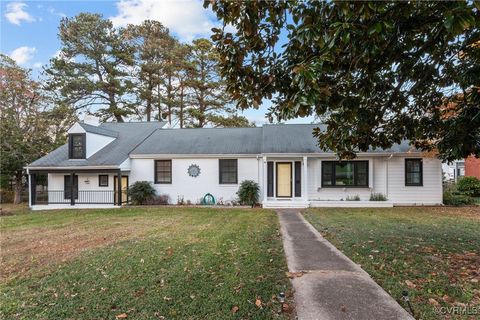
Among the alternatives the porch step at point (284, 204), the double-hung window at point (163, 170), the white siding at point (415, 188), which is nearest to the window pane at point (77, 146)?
the double-hung window at point (163, 170)

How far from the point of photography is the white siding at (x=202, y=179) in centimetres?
1494

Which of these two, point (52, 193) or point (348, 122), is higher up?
point (348, 122)

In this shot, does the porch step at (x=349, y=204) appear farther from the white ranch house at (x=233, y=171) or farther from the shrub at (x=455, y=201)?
the shrub at (x=455, y=201)

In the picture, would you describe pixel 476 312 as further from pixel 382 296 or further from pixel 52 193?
pixel 52 193

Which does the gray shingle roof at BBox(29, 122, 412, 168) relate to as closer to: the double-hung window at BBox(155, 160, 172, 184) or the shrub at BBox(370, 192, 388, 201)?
the double-hung window at BBox(155, 160, 172, 184)

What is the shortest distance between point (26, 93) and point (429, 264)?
2440 centimetres

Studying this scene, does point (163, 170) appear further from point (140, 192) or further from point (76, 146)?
point (76, 146)

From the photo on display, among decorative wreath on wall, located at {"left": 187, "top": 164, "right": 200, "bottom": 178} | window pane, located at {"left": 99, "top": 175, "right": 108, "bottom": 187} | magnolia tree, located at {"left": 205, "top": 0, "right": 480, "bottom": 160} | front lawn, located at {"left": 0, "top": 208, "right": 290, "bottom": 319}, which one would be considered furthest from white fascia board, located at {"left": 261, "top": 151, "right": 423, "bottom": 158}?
window pane, located at {"left": 99, "top": 175, "right": 108, "bottom": 187}

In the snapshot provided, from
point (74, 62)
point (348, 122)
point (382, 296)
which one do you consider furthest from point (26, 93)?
point (382, 296)

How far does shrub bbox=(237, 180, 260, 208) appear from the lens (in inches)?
561

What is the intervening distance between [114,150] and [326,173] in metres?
12.0

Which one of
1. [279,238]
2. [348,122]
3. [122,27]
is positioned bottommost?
[279,238]

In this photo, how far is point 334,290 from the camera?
3666 mm

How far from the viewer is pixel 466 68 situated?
5137 millimetres
